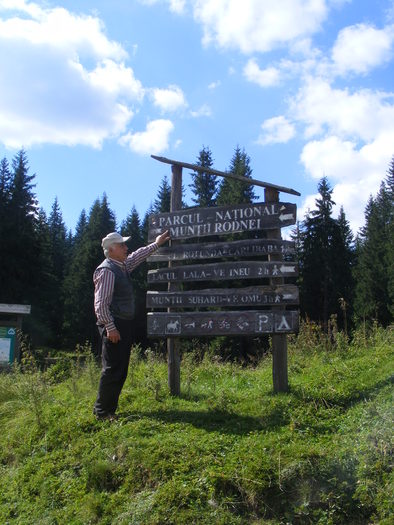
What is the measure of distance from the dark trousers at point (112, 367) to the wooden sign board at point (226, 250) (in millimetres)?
1587

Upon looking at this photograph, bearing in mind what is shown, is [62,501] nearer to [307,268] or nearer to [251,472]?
[251,472]

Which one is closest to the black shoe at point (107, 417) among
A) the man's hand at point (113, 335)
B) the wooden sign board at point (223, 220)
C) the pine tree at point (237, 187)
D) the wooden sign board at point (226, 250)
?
the man's hand at point (113, 335)

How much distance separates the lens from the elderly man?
19.1ft

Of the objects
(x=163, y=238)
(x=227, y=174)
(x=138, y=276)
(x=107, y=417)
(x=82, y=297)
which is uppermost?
(x=138, y=276)

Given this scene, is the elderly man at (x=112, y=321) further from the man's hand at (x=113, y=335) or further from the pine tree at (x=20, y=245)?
the pine tree at (x=20, y=245)

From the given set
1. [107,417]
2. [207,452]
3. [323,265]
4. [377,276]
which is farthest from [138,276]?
[207,452]

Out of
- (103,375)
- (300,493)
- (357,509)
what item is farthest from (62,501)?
(357,509)

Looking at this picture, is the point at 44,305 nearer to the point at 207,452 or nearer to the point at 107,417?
the point at 107,417

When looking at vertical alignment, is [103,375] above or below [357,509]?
above

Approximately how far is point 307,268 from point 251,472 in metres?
37.5

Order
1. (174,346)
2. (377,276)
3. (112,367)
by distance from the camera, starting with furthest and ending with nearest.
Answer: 1. (377,276)
2. (174,346)
3. (112,367)

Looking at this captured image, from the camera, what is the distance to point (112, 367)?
19.3ft

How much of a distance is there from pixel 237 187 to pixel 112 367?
30.2 m

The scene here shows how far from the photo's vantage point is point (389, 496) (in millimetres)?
3781
